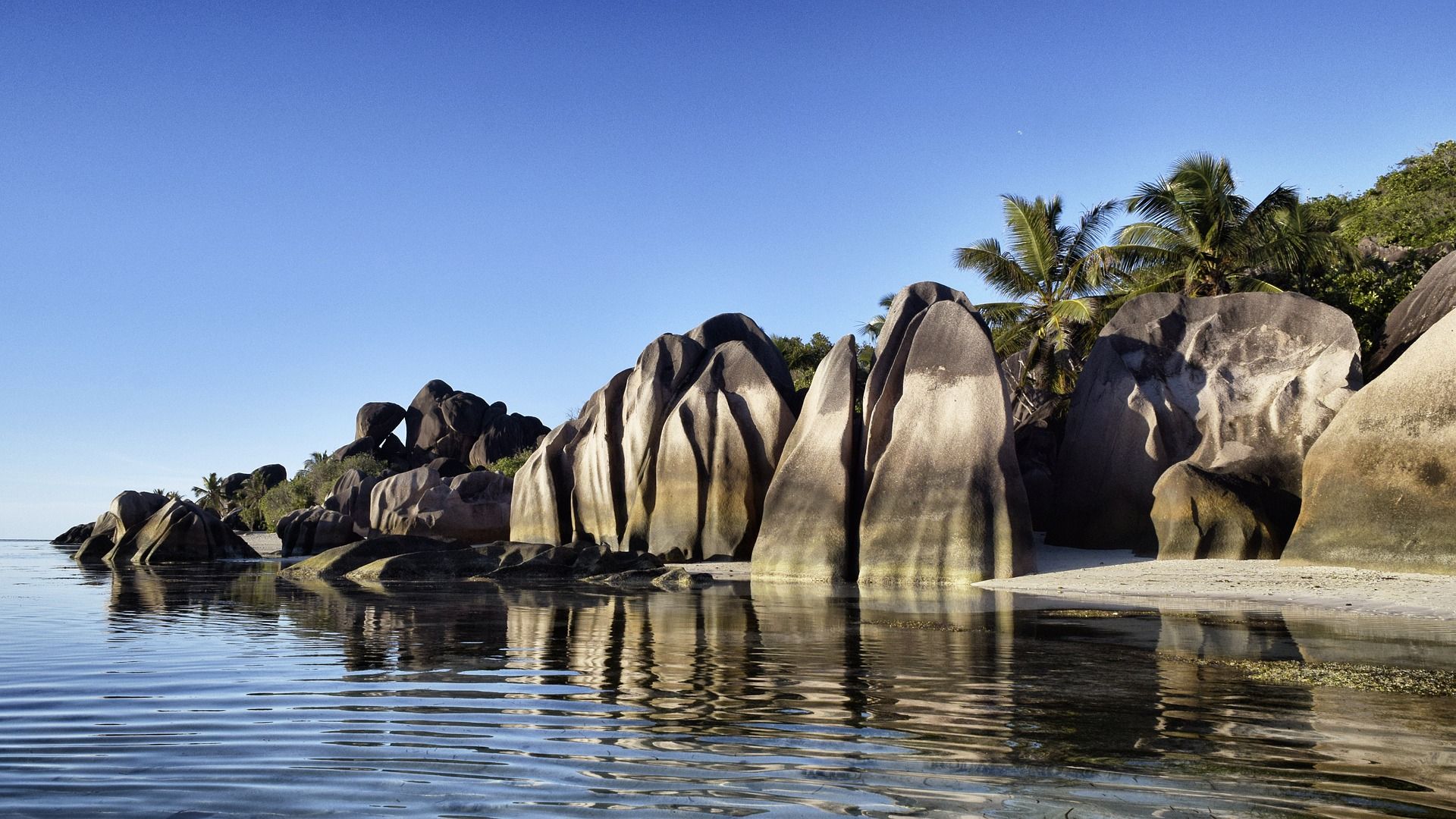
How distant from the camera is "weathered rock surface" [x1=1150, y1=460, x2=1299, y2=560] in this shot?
18.8 meters

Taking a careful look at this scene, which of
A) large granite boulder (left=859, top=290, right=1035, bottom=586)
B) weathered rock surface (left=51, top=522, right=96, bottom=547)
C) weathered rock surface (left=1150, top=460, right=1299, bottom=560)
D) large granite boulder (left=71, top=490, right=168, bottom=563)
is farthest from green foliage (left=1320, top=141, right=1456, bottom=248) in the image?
weathered rock surface (left=51, top=522, right=96, bottom=547)

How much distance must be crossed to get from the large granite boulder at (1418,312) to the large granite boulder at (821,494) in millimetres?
11402

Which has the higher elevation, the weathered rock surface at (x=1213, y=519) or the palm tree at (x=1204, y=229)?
the palm tree at (x=1204, y=229)

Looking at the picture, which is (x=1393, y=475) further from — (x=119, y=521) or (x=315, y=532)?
(x=119, y=521)

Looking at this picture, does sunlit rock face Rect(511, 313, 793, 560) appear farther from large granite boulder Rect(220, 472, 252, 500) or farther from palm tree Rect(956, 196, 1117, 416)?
large granite boulder Rect(220, 472, 252, 500)

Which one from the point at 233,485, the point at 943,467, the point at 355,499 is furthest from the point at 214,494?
the point at 943,467

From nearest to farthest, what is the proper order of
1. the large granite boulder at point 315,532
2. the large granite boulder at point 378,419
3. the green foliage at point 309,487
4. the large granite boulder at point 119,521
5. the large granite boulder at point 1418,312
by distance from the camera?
the large granite boulder at point 1418,312 < the large granite boulder at point 119,521 < the large granite boulder at point 315,532 < the green foliage at point 309,487 < the large granite boulder at point 378,419

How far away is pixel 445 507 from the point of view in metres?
40.8

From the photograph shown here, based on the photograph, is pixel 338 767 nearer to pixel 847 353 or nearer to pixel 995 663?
pixel 995 663

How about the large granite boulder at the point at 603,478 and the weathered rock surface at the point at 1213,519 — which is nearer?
the weathered rock surface at the point at 1213,519

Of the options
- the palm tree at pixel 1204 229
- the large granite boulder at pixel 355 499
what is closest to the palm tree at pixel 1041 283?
the palm tree at pixel 1204 229

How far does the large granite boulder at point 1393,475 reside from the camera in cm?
1567

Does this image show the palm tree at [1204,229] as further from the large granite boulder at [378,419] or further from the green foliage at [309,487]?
the large granite boulder at [378,419]

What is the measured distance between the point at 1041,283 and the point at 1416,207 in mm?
11717
